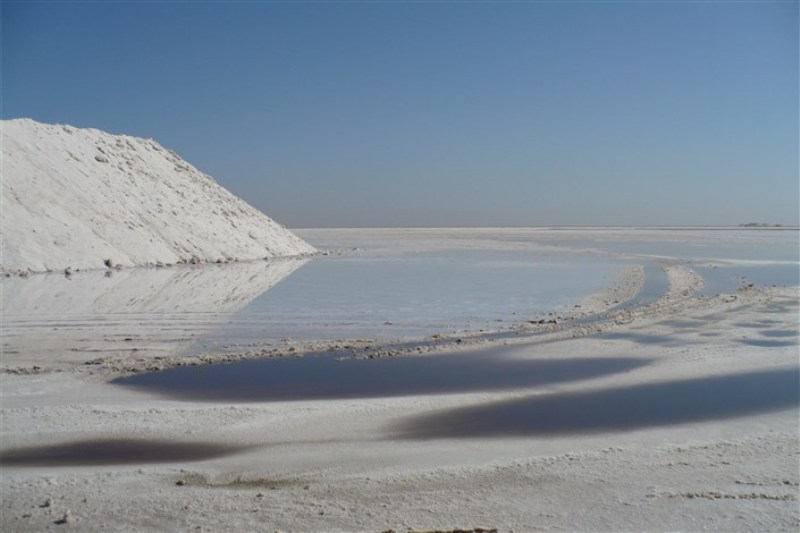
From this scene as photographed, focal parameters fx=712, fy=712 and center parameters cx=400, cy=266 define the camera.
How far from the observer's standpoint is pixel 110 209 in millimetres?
29141

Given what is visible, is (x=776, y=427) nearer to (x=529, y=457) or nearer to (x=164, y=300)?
(x=529, y=457)

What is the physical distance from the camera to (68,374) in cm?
912

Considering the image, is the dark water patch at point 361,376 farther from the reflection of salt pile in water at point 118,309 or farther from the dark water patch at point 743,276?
the dark water patch at point 743,276

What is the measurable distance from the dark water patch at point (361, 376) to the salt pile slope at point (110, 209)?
17.1 meters

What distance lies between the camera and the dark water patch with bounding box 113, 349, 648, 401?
27.1 feet

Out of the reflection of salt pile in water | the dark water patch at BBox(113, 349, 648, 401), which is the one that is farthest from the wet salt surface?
the dark water patch at BBox(113, 349, 648, 401)

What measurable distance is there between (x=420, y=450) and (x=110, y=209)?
26.3 m

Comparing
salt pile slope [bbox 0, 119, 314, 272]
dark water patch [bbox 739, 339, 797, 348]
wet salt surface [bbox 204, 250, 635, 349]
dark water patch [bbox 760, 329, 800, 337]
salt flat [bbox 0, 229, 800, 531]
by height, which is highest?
salt pile slope [bbox 0, 119, 314, 272]

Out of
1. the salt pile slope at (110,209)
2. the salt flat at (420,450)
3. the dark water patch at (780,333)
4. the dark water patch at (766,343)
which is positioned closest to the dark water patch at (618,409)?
the salt flat at (420,450)

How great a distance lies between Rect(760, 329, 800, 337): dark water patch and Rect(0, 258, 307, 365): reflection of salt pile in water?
947 centimetres

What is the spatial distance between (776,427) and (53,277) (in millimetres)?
21277

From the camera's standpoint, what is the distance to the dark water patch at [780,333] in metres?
11.7

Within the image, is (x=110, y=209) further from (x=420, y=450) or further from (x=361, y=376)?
(x=420, y=450)

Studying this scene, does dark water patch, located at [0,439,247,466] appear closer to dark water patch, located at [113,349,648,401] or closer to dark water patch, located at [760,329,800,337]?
dark water patch, located at [113,349,648,401]
